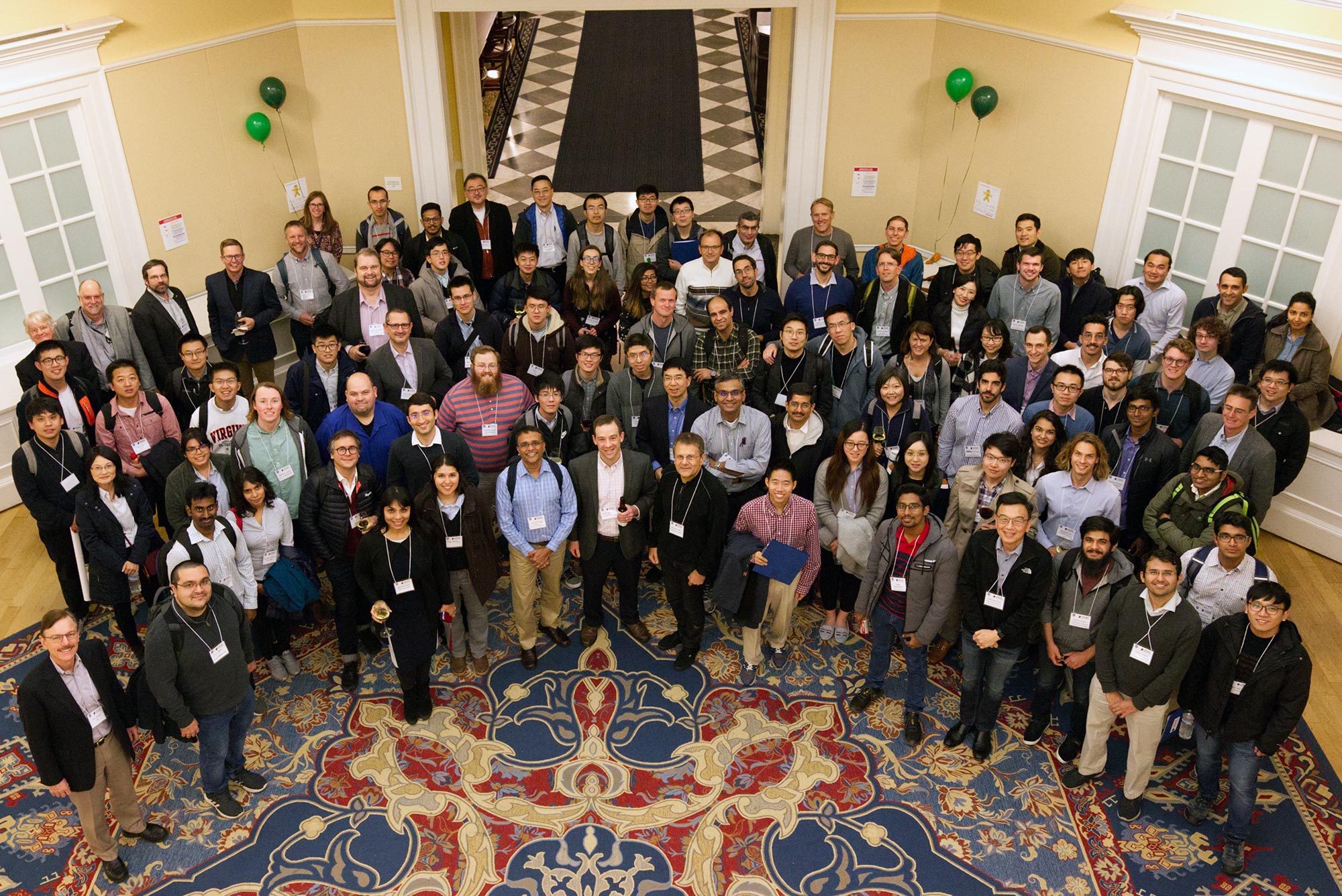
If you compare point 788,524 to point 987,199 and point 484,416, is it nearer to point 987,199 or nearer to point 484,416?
point 484,416

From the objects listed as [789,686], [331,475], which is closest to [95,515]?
[331,475]

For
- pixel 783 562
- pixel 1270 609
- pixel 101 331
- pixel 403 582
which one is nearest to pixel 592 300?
pixel 783 562

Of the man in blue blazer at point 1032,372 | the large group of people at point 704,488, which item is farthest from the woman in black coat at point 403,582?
the man in blue blazer at point 1032,372

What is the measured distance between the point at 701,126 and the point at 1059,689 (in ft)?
36.3

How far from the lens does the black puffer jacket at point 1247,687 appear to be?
4.34 m

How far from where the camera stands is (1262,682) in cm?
438

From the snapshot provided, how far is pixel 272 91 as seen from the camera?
26.1 feet

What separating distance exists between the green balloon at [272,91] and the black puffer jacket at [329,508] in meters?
4.06

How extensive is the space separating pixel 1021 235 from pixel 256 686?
5738 mm

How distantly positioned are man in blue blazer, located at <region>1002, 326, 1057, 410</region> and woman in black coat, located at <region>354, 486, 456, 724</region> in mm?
3468

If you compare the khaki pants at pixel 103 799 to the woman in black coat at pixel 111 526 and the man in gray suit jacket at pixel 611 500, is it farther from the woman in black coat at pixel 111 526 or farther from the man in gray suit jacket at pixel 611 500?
the man in gray suit jacket at pixel 611 500

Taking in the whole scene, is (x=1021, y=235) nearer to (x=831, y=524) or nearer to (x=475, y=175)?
(x=831, y=524)

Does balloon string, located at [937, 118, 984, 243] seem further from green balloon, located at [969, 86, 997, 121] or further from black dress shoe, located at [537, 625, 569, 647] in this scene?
black dress shoe, located at [537, 625, 569, 647]

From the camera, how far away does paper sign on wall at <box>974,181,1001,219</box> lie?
802cm
